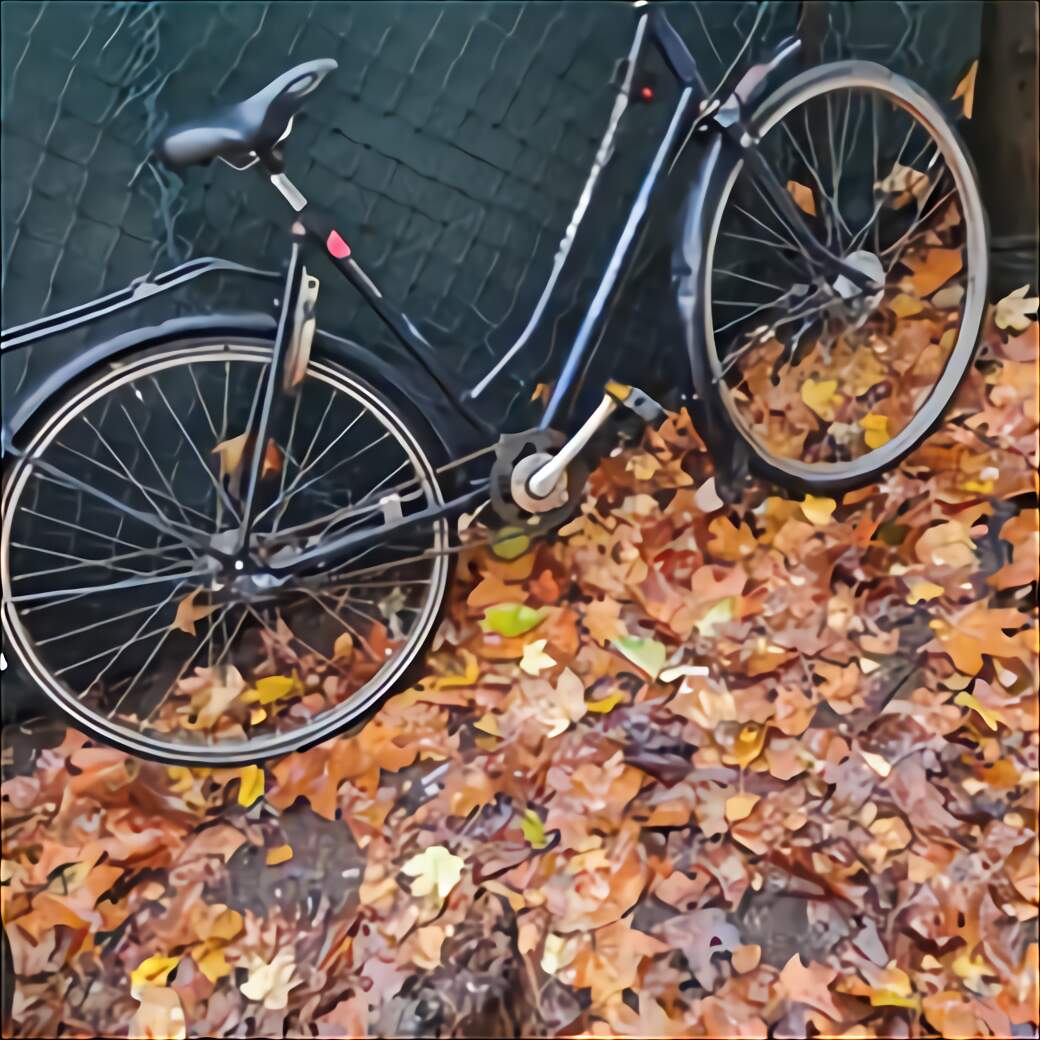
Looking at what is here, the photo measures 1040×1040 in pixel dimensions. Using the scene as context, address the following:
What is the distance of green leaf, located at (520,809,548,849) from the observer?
1.65 meters

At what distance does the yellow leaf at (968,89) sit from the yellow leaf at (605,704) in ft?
4.72

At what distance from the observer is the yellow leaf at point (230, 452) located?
162 cm

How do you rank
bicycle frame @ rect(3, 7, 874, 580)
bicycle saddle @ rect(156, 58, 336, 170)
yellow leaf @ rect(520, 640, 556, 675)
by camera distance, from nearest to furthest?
bicycle saddle @ rect(156, 58, 336, 170), bicycle frame @ rect(3, 7, 874, 580), yellow leaf @ rect(520, 640, 556, 675)

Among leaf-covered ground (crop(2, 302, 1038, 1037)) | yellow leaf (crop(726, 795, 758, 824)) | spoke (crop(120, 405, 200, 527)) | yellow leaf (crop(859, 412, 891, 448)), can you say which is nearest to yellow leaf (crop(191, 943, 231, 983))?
leaf-covered ground (crop(2, 302, 1038, 1037))

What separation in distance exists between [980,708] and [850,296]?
900mm

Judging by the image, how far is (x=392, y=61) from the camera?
159 cm

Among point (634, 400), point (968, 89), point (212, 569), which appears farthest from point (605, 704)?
point (968, 89)

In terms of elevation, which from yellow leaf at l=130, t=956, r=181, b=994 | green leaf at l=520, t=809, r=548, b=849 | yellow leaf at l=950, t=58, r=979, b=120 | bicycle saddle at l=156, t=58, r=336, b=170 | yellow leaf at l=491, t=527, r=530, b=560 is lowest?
yellow leaf at l=130, t=956, r=181, b=994

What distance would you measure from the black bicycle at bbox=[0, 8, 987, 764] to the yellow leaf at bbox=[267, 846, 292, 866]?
193 millimetres

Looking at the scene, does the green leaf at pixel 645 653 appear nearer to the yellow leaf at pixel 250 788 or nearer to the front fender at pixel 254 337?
the front fender at pixel 254 337

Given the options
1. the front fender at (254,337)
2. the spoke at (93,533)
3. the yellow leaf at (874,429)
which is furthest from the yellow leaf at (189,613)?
the yellow leaf at (874,429)

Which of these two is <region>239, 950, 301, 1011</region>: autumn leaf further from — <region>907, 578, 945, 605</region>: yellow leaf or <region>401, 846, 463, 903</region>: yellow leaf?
<region>907, 578, 945, 605</region>: yellow leaf

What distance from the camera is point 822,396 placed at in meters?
1.77

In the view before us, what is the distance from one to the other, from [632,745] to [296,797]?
70 centimetres
